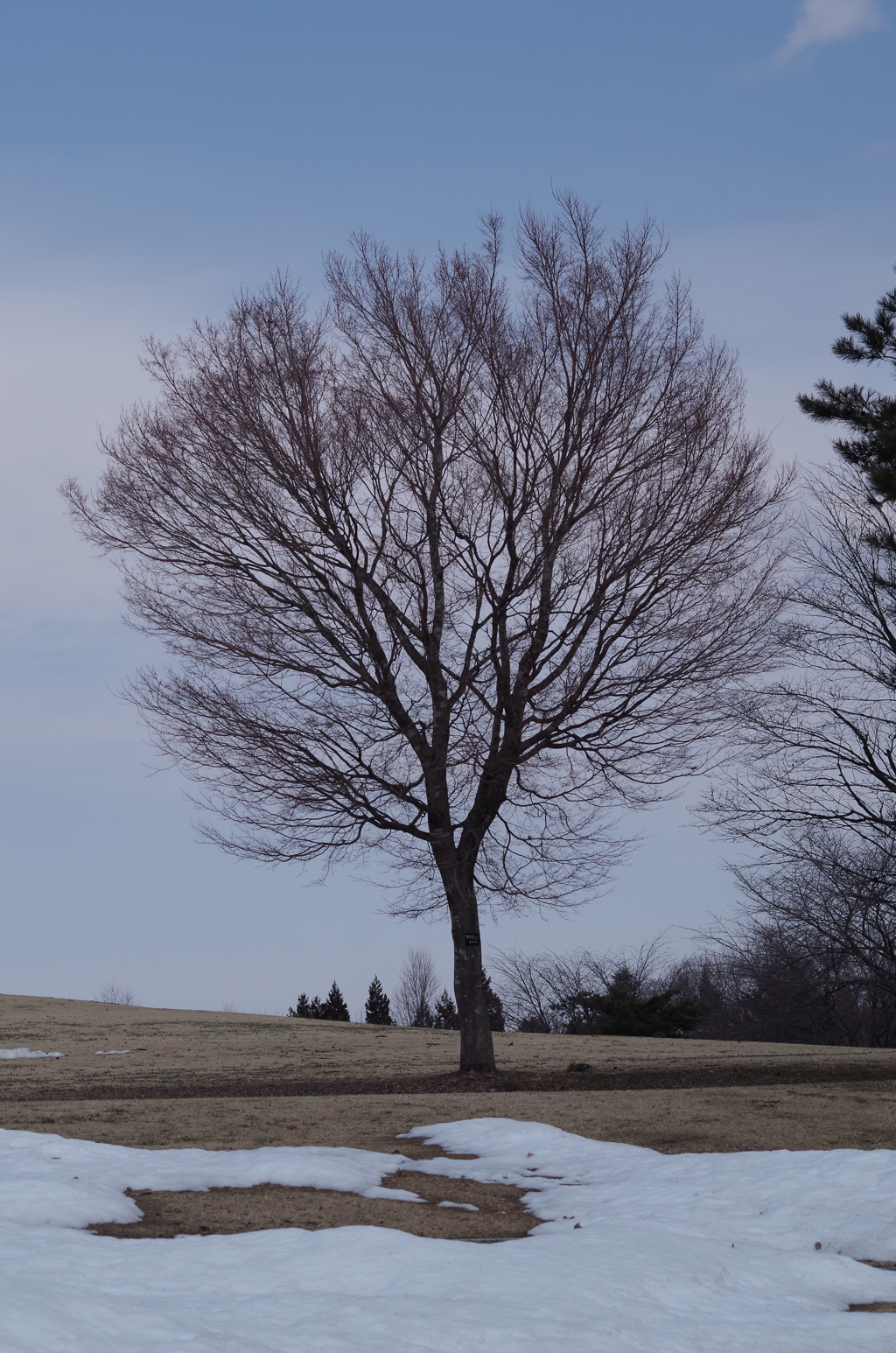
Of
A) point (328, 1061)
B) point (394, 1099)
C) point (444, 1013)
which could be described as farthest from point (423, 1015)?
point (394, 1099)

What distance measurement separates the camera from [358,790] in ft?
44.5

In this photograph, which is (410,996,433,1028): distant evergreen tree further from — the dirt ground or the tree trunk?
the tree trunk

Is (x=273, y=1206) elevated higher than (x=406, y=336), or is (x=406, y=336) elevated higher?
(x=406, y=336)

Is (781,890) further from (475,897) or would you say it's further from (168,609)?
(168,609)

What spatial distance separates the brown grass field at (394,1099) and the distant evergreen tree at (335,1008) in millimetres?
22347

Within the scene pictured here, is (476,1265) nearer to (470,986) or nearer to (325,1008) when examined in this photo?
(470,986)

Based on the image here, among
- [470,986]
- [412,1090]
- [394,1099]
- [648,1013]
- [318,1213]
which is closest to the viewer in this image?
[318,1213]

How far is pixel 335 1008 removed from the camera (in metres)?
44.8

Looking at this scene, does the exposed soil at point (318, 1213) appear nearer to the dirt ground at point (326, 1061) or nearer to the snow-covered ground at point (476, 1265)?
the snow-covered ground at point (476, 1265)

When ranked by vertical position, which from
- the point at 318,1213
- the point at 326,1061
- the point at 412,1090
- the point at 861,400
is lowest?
the point at 326,1061

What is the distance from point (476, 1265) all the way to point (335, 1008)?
4118 centimetres

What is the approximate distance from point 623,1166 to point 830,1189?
60.7 inches

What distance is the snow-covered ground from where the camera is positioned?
13.4 ft

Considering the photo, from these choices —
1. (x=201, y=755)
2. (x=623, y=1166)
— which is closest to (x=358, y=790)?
(x=201, y=755)
